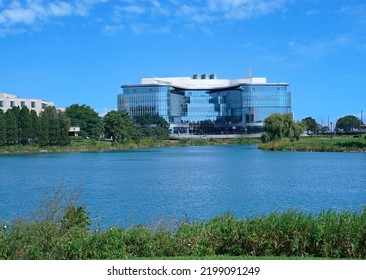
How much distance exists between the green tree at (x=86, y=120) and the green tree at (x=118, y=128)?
230cm

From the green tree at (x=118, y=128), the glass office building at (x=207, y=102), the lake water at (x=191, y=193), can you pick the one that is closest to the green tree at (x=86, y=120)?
the green tree at (x=118, y=128)

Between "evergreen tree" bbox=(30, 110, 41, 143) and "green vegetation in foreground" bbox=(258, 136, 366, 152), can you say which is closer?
"green vegetation in foreground" bbox=(258, 136, 366, 152)

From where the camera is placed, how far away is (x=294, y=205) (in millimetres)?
24812

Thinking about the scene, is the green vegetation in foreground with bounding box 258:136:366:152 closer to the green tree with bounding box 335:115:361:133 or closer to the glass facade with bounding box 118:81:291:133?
the glass facade with bounding box 118:81:291:133

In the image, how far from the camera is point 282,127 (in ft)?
305

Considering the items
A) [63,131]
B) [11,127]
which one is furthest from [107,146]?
[11,127]

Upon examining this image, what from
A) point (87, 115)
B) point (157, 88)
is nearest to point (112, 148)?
point (87, 115)

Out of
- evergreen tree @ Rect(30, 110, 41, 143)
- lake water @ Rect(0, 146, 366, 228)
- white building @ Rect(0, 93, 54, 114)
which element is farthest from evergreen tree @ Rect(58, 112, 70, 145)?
lake water @ Rect(0, 146, 366, 228)

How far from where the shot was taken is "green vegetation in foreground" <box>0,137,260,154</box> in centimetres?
10069

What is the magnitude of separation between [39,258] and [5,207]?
645 inches

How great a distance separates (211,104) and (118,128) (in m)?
69.9

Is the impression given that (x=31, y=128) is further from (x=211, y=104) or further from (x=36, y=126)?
(x=211, y=104)

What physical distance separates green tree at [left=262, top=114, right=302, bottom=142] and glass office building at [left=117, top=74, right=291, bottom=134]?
74357 millimetres
